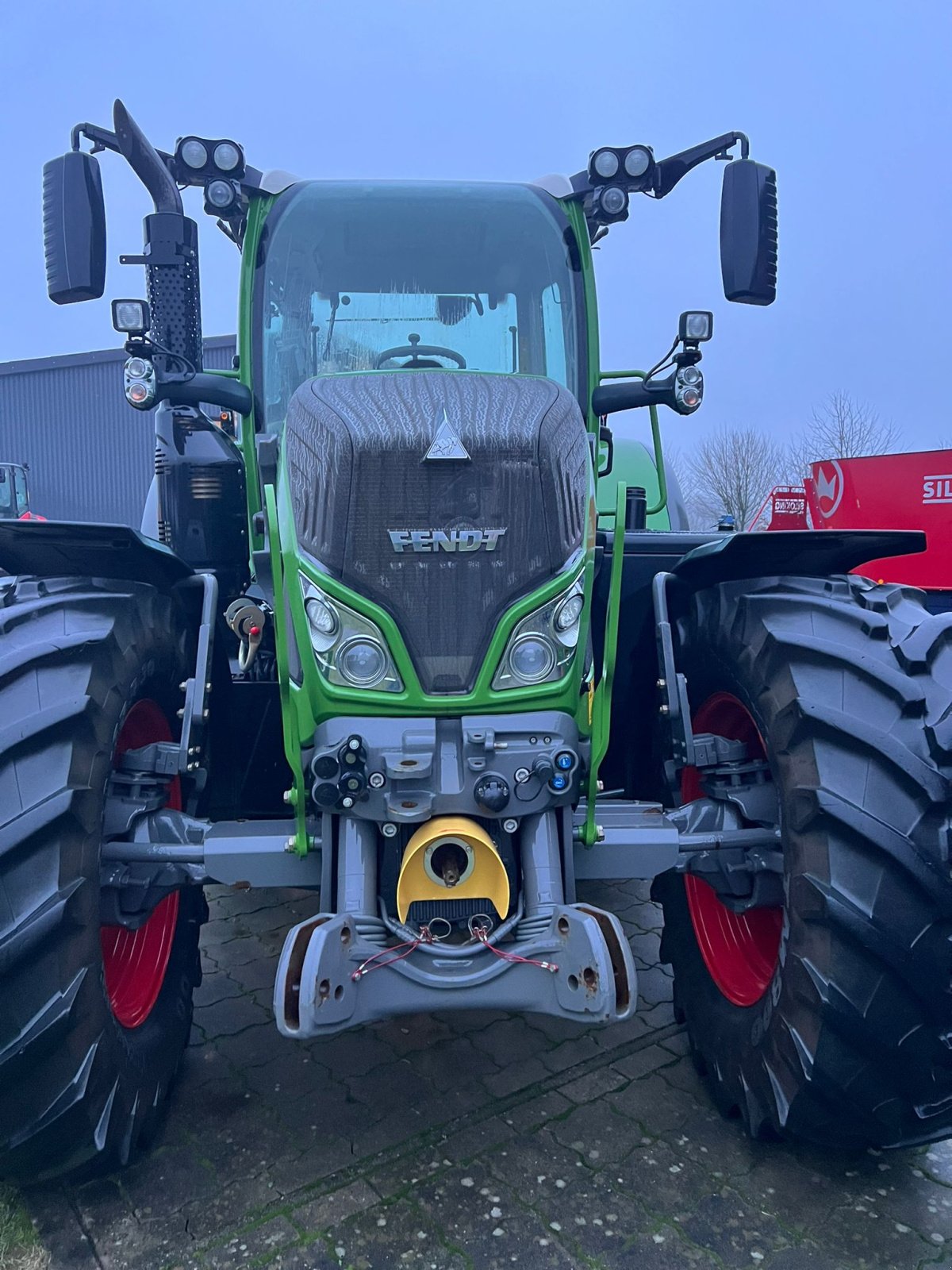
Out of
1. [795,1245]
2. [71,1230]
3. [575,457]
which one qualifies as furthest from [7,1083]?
[575,457]

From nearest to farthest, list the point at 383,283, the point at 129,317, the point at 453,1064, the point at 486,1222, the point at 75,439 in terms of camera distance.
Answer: the point at 486,1222 → the point at 453,1064 → the point at 129,317 → the point at 383,283 → the point at 75,439

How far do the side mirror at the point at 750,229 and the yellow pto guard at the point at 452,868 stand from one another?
2.01 m

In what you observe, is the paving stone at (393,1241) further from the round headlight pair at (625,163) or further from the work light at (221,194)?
the round headlight pair at (625,163)

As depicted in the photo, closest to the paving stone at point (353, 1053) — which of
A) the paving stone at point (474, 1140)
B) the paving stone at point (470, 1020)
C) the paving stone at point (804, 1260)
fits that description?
the paving stone at point (470, 1020)

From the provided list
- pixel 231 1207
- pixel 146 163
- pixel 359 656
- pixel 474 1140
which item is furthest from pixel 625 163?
pixel 231 1207

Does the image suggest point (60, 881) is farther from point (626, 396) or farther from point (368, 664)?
point (626, 396)

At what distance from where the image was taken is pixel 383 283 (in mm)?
3166

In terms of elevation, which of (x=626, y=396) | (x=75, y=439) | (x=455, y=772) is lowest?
(x=455, y=772)

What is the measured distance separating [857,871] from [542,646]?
0.82 m

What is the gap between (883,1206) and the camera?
2215 mm

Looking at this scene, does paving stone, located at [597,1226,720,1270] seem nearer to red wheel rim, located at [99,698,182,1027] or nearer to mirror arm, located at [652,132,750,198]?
red wheel rim, located at [99,698,182,1027]

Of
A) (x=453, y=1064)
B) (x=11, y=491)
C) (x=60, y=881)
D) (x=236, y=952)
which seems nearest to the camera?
(x=60, y=881)

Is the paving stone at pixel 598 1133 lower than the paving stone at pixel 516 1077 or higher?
lower

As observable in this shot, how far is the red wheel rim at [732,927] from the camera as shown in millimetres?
2555
